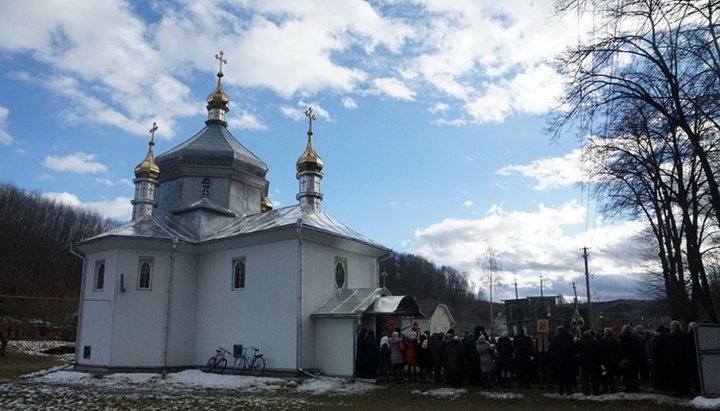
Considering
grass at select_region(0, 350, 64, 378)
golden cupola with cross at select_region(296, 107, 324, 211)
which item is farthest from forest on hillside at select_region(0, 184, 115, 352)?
golden cupola with cross at select_region(296, 107, 324, 211)

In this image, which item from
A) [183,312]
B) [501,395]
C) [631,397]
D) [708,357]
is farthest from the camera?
[183,312]

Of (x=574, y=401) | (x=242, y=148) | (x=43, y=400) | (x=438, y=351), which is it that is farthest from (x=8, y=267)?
(x=574, y=401)

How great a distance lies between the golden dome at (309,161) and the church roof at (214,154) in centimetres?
244

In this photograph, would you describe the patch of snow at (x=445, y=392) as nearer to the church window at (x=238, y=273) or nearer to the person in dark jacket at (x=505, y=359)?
the person in dark jacket at (x=505, y=359)

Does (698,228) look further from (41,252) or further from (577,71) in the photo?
(41,252)

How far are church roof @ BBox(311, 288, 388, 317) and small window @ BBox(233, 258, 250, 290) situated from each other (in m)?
3.31

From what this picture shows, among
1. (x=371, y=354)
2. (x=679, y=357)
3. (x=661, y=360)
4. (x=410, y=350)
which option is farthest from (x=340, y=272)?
(x=679, y=357)

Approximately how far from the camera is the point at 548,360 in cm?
1422

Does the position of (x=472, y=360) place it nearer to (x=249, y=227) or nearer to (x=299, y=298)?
(x=299, y=298)

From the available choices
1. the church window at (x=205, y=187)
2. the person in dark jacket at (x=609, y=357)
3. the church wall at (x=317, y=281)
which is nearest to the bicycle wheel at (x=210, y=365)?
the church wall at (x=317, y=281)

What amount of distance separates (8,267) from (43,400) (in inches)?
1907

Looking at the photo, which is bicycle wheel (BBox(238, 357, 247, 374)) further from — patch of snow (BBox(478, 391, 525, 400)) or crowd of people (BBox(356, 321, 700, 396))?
patch of snow (BBox(478, 391, 525, 400))

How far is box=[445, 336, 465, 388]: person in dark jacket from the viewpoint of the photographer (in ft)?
51.2

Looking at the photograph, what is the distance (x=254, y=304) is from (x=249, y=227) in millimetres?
3163
